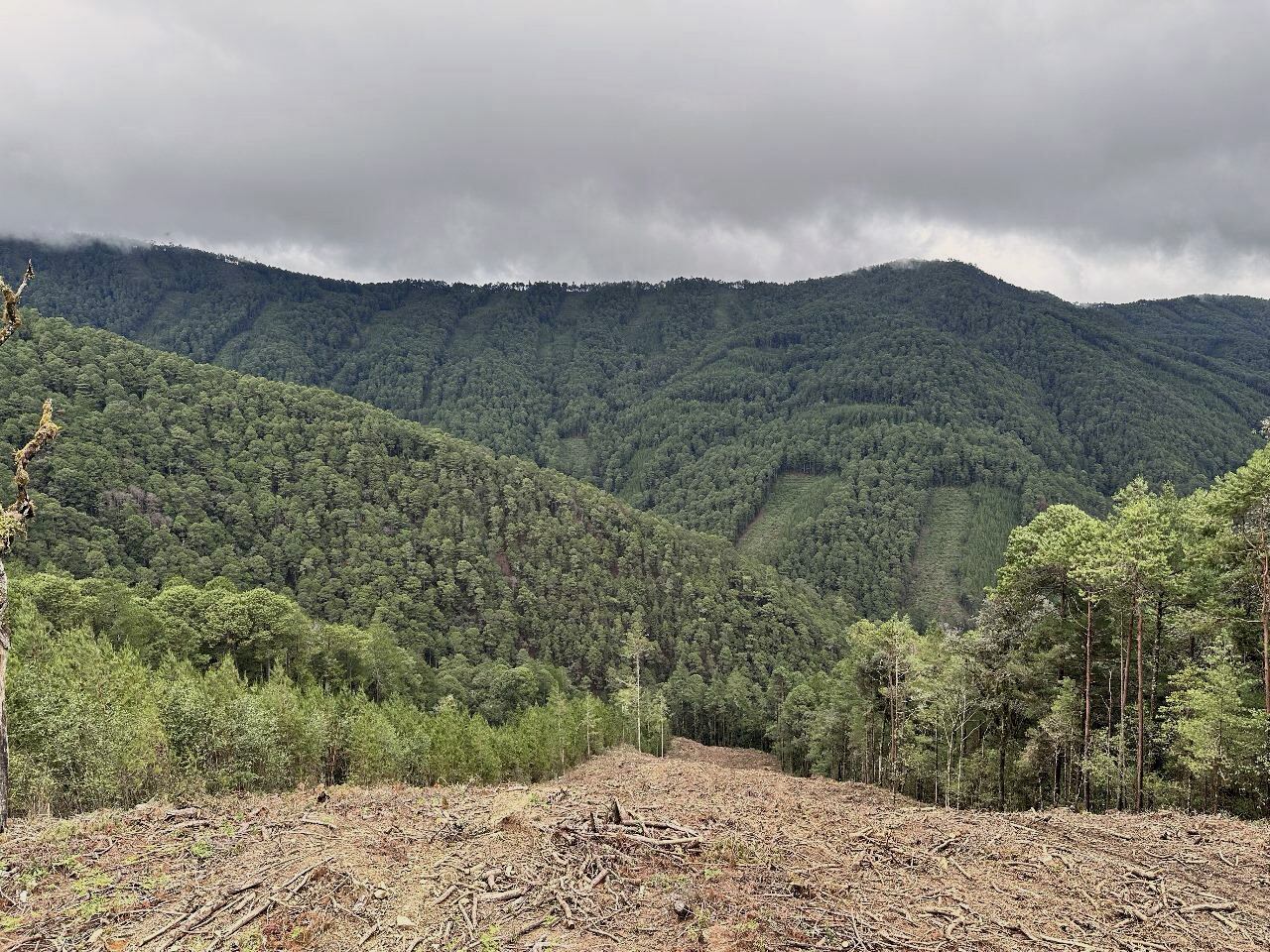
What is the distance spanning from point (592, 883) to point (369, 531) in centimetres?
13449

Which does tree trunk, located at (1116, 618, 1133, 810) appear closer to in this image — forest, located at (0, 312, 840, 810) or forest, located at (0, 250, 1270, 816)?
forest, located at (0, 250, 1270, 816)

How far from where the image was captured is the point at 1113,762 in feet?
91.4

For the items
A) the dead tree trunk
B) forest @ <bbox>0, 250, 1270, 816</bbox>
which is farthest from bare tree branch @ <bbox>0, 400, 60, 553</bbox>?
forest @ <bbox>0, 250, 1270, 816</bbox>

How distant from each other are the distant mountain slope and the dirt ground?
9947 cm

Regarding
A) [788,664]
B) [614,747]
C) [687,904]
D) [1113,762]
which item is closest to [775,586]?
[788,664]

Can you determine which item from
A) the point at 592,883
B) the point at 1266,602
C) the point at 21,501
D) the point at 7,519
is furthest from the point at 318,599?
the point at 1266,602

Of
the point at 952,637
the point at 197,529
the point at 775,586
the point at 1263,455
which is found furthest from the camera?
the point at 775,586

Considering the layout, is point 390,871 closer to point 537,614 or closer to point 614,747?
point 614,747

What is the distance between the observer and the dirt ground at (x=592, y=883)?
9117 millimetres

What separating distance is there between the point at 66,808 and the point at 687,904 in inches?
1478

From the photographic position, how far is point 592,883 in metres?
10.2

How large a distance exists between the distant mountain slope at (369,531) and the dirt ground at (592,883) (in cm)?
9947

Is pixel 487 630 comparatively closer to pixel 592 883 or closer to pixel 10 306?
pixel 10 306

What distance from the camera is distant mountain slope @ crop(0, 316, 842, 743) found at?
113000 millimetres
